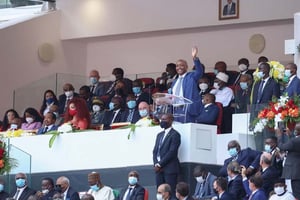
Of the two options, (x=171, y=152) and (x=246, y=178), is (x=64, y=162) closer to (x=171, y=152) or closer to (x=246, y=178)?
(x=171, y=152)

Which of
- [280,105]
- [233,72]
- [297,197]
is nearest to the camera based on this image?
[297,197]

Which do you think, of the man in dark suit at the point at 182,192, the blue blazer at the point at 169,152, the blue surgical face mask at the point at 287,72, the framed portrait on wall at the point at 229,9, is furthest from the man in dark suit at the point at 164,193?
the framed portrait on wall at the point at 229,9

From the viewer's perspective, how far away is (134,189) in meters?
15.9

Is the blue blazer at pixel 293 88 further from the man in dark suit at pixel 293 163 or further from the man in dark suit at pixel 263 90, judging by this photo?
the man in dark suit at pixel 293 163

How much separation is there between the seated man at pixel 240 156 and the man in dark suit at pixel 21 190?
317 centimetres

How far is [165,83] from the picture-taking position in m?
20.8

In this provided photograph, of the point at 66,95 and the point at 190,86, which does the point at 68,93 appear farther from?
the point at 190,86

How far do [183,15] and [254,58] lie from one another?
6.01 ft

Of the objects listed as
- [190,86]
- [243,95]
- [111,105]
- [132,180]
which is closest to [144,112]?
[190,86]

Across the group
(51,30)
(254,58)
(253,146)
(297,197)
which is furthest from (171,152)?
(51,30)

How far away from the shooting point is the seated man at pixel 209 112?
17.3 m

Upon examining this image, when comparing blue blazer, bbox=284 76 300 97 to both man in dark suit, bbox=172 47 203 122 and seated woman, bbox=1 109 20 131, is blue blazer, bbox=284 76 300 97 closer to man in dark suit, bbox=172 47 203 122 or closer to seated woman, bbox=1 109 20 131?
man in dark suit, bbox=172 47 203 122

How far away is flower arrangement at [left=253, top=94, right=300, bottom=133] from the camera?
15797 millimetres

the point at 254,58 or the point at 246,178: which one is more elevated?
the point at 254,58
